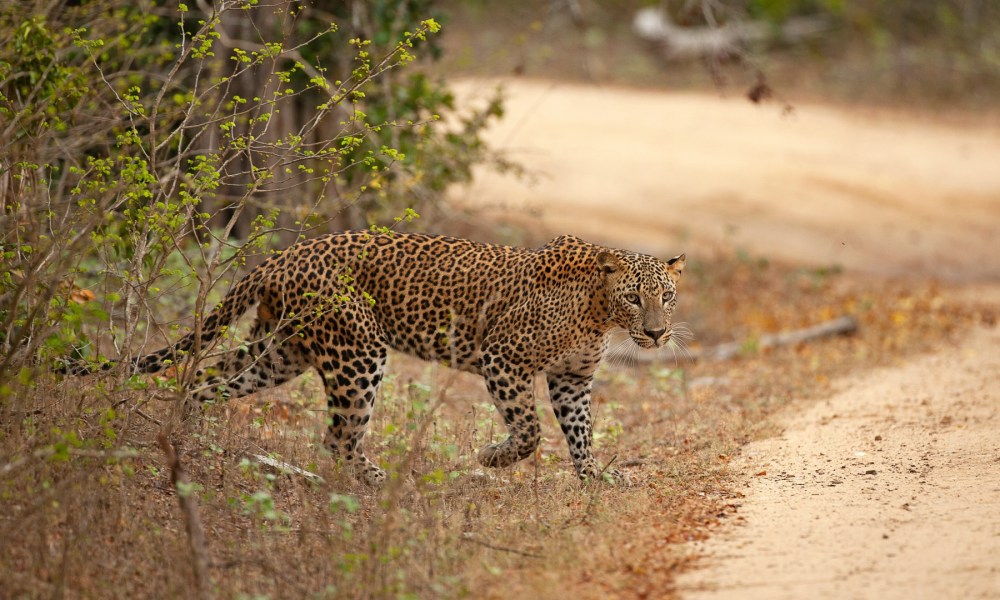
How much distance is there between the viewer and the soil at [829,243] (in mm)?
6199

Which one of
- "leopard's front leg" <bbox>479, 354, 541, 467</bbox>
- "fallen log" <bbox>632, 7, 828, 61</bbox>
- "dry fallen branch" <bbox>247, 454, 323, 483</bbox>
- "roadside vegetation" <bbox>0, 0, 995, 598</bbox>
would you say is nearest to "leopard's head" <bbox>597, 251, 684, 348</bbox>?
"leopard's front leg" <bbox>479, 354, 541, 467</bbox>

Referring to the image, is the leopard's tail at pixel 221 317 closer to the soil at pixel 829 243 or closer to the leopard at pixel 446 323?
the leopard at pixel 446 323

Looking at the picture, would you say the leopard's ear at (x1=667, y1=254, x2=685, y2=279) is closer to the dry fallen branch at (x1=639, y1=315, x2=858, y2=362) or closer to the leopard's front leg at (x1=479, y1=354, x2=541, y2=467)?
the leopard's front leg at (x1=479, y1=354, x2=541, y2=467)

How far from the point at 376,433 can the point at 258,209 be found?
4472 mm

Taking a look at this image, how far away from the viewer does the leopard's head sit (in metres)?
7.64

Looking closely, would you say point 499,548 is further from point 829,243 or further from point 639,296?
point 829,243

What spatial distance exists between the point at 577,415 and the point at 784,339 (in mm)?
5727

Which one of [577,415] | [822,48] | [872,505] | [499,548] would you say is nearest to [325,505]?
[499,548]

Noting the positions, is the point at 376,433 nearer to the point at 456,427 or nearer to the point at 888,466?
the point at 456,427

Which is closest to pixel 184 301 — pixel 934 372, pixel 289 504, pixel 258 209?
pixel 258 209

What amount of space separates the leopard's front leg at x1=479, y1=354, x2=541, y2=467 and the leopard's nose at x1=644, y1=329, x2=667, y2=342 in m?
0.78

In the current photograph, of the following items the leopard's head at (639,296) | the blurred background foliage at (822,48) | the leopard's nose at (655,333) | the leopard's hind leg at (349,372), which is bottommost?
the blurred background foliage at (822,48)

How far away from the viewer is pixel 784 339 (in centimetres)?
1315

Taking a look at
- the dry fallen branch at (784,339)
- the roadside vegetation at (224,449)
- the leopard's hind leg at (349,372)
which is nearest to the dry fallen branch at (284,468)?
the roadside vegetation at (224,449)
